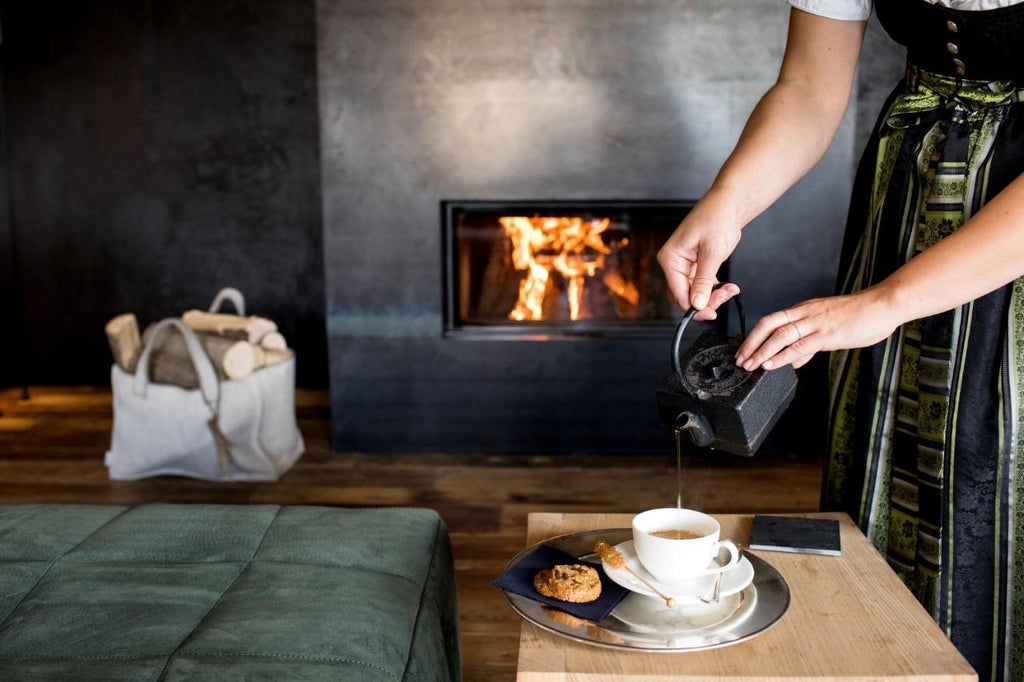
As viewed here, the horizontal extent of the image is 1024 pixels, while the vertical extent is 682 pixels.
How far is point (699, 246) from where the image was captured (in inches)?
46.8

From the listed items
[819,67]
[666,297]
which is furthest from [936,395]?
[666,297]

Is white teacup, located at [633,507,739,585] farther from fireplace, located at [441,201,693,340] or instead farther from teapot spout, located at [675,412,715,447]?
fireplace, located at [441,201,693,340]

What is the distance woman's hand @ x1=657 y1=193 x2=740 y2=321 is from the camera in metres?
1.16

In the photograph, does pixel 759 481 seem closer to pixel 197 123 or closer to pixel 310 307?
pixel 310 307

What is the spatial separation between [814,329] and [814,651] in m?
0.32

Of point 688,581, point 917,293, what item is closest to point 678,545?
point 688,581

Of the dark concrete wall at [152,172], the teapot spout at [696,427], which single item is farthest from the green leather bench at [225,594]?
the dark concrete wall at [152,172]

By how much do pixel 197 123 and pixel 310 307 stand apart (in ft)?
3.07

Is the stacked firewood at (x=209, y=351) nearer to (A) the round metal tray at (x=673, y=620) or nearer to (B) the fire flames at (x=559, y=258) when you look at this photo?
(B) the fire flames at (x=559, y=258)

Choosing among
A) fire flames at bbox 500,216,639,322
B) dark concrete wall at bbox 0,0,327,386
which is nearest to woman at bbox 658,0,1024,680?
fire flames at bbox 500,216,639,322

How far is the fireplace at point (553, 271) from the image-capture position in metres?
3.33

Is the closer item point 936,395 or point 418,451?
point 936,395

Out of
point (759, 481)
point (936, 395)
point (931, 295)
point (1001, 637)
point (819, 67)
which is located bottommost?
point (759, 481)

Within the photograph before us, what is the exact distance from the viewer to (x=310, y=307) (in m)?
4.45
